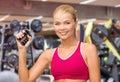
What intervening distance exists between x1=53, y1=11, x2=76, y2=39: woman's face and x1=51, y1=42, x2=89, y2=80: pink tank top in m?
0.11

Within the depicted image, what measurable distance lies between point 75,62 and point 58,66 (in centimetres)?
10

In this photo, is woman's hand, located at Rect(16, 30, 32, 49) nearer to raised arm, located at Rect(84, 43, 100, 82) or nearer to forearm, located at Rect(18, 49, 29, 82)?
forearm, located at Rect(18, 49, 29, 82)

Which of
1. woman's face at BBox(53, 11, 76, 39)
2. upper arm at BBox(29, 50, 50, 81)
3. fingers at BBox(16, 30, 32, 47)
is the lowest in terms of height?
upper arm at BBox(29, 50, 50, 81)

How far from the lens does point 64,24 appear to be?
146cm

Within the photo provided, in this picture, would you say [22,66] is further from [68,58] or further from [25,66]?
[68,58]

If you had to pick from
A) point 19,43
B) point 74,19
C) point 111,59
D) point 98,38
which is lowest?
point 111,59

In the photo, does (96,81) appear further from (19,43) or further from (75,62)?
(19,43)

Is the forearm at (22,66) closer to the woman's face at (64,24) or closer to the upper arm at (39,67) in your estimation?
the upper arm at (39,67)

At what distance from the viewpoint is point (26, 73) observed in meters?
1.50

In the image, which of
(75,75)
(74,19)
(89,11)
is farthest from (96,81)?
(89,11)

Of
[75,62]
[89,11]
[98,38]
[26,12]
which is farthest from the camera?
[89,11]

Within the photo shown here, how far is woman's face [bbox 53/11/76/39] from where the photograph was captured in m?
1.45

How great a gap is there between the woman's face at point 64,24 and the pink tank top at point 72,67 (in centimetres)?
11

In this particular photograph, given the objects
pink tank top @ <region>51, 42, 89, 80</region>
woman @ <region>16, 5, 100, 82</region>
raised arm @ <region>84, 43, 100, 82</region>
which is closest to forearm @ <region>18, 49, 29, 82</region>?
woman @ <region>16, 5, 100, 82</region>
